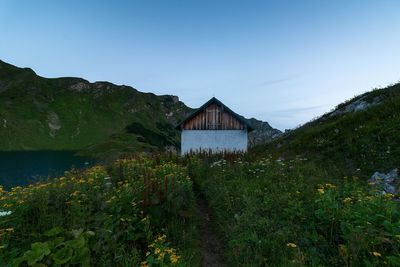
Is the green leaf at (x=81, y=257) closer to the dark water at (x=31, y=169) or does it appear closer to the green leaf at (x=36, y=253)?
the green leaf at (x=36, y=253)

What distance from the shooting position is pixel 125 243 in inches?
244

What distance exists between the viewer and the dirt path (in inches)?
267

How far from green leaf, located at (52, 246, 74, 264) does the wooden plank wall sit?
84.9 ft

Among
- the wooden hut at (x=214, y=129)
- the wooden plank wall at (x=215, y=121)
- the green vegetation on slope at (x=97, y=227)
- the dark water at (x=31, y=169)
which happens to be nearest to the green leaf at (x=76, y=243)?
the green vegetation on slope at (x=97, y=227)

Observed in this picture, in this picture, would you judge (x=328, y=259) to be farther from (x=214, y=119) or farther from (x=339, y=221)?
(x=214, y=119)

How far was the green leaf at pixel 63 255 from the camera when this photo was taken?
4.70 m

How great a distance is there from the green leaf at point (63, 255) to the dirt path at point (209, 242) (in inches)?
116

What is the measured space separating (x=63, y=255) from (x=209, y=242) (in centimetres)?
397

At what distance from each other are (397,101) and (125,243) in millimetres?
20904

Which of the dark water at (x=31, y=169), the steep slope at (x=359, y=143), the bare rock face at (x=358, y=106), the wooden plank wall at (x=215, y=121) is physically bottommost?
the dark water at (x=31, y=169)

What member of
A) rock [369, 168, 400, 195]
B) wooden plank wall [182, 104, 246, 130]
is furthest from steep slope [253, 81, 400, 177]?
wooden plank wall [182, 104, 246, 130]

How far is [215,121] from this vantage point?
30656 mm

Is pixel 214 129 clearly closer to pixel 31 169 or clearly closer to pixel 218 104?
pixel 218 104

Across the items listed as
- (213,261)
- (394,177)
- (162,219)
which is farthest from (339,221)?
(394,177)
